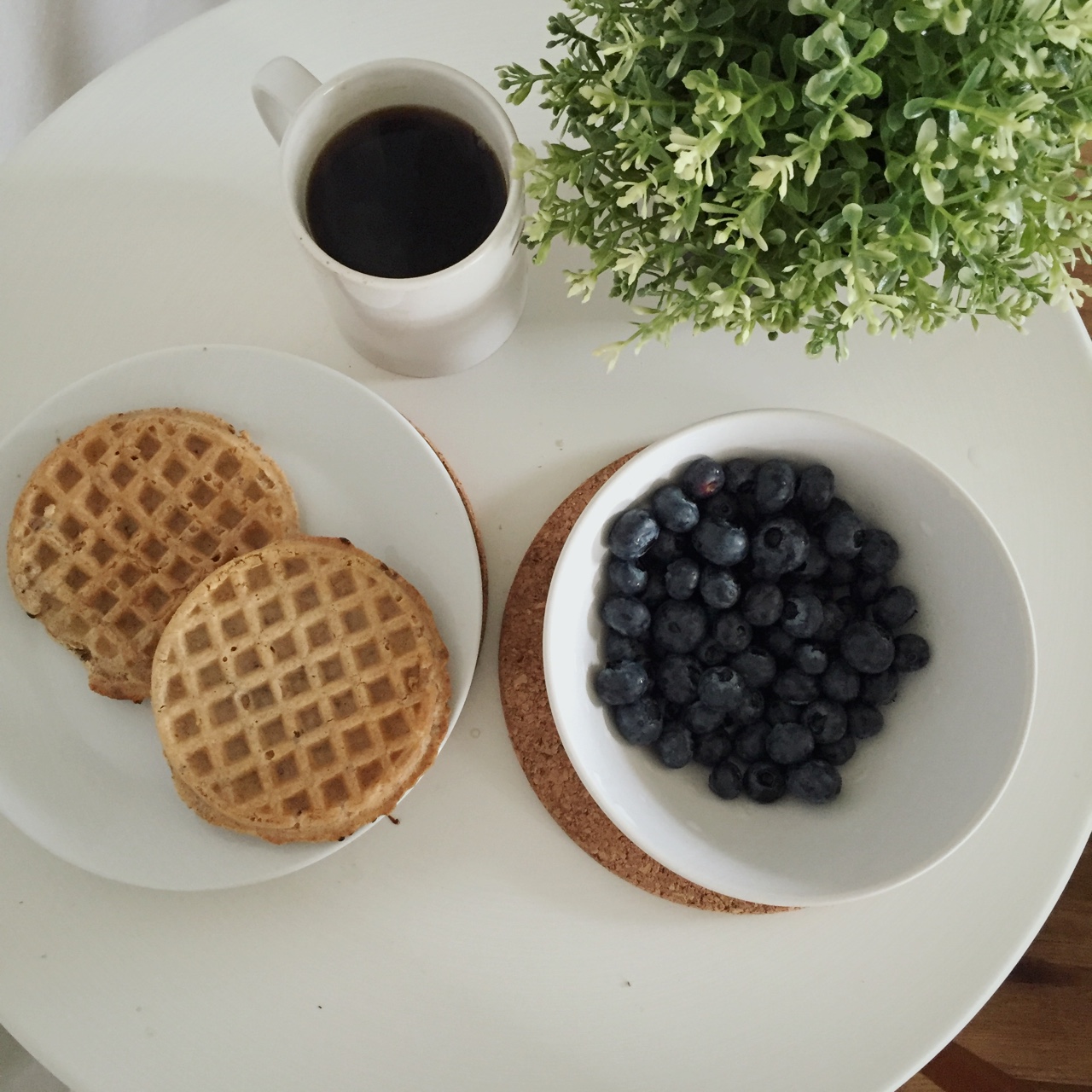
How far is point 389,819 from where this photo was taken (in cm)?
98

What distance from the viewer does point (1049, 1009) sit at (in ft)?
4.49

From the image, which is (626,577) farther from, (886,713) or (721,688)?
(886,713)

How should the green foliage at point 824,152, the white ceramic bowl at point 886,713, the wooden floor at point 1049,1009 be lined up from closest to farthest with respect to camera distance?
1. the green foliage at point 824,152
2. the white ceramic bowl at point 886,713
3. the wooden floor at point 1049,1009

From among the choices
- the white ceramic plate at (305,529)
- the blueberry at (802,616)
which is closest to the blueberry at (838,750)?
the blueberry at (802,616)

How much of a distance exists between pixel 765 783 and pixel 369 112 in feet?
2.42

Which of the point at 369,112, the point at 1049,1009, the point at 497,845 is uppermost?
the point at 369,112

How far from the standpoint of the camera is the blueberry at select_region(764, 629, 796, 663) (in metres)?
0.88

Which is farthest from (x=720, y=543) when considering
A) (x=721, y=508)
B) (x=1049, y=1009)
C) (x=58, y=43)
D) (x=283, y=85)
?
(x=58, y=43)

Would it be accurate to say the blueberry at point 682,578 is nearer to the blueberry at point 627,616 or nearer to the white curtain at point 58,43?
the blueberry at point 627,616

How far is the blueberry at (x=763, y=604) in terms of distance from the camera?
0.86 m

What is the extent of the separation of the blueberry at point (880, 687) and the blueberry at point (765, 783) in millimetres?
107

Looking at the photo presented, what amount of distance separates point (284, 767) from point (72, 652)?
257 mm

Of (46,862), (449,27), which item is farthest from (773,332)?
(46,862)

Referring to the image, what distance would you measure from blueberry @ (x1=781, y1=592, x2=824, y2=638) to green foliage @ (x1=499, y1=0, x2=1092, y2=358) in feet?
0.78
